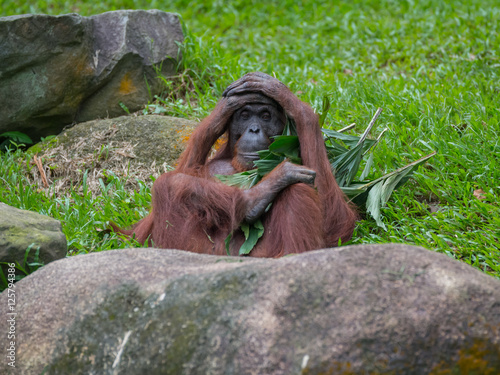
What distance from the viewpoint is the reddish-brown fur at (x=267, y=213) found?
3387 millimetres

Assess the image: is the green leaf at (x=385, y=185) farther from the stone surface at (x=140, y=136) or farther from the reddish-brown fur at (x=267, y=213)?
the stone surface at (x=140, y=136)

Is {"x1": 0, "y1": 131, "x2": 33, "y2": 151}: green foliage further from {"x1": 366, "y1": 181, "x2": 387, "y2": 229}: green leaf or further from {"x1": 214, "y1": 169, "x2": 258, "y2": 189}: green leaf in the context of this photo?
{"x1": 366, "y1": 181, "x2": 387, "y2": 229}: green leaf

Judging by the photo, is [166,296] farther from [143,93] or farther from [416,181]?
[143,93]

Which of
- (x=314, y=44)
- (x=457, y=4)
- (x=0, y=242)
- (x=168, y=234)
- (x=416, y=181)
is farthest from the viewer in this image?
(x=457, y=4)

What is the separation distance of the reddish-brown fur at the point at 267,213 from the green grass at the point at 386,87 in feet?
1.12

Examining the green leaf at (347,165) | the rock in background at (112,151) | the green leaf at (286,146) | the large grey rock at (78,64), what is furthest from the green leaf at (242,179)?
the large grey rock at (78,64)

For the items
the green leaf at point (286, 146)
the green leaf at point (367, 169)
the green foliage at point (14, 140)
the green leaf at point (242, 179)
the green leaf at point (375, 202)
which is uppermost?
the green leaf at point (286, 146)

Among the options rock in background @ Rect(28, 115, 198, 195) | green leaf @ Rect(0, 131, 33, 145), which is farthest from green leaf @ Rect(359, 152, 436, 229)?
green leaf @ Rect(0, 131, 33, 145)

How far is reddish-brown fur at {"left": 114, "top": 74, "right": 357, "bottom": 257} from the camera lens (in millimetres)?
3387

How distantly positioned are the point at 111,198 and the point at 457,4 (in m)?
5.91

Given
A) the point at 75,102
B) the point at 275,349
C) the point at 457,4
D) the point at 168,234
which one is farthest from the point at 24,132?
the point at 457,4

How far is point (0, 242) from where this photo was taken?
9.63 ft

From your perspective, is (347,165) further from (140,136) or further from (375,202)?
(140,136)

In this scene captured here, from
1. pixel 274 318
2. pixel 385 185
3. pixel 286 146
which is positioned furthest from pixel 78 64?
pixel 274 318
